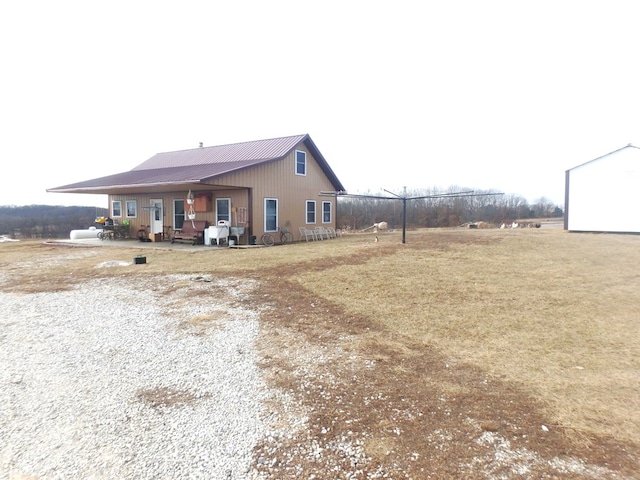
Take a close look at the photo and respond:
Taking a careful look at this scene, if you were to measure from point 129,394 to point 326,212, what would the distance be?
1631cm

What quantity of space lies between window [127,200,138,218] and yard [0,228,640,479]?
33.3 ft

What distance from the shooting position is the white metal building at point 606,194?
624 inches

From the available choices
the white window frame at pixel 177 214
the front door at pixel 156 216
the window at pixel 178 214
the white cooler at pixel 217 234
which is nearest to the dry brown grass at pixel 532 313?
the white cooler at pixel 217 234

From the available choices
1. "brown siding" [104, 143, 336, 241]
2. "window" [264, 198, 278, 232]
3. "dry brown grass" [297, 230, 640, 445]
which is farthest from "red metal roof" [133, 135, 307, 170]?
"dry brown grass" [297, 230, 640, 445]

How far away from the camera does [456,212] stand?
3581cm

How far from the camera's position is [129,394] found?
9.87 ft

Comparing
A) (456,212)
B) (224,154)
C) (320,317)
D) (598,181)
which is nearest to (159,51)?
(224,154)

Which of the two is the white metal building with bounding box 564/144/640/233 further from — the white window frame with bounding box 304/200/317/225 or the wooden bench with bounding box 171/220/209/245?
the wooden bench with bounding box 171/220/209/245

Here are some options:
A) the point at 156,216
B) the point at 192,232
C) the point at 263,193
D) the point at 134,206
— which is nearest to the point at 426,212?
the point at 263,193

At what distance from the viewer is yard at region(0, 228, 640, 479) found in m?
2.23

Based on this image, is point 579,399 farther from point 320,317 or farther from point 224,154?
point 224,154

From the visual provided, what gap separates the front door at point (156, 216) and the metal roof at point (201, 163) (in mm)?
1212

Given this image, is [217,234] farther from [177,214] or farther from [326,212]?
[326,212]

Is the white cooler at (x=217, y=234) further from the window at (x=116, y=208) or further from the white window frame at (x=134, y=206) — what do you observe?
the window at (x=116, y=208)
